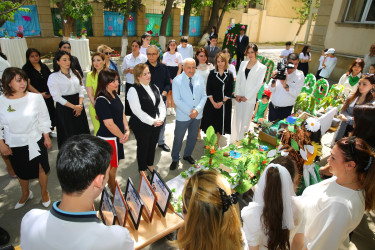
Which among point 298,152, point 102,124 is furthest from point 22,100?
point 298,152

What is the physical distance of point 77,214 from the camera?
1181 mm

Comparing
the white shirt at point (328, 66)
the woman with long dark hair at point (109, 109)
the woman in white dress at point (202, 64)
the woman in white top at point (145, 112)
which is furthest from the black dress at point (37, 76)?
the white shirt at point (328, 66)

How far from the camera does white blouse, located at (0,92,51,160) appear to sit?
8.99ft

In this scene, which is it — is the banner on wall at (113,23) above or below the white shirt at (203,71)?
above

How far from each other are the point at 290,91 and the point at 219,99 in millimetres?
1258

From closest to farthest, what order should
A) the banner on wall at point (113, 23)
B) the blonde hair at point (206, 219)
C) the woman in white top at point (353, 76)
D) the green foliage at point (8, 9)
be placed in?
the blonde hair at point (206, 219), the green foliage at point (8, 9), the woman in white top at point (353, 76), the banner on wall at point (113, 23)

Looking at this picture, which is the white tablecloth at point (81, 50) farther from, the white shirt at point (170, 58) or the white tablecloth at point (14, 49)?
the white shirt at point (170, 58)

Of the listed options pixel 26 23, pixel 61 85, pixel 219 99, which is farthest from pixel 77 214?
pixel 26 23

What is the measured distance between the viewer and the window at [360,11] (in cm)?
942

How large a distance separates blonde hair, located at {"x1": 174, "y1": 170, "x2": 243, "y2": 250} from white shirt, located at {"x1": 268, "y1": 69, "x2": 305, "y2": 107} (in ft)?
11.2

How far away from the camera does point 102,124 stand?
3100mm

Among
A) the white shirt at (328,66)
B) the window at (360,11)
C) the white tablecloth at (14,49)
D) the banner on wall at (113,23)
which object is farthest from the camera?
the banner on wall at (113,23)

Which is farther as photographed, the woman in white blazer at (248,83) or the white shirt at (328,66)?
the white shirt at (328,66)

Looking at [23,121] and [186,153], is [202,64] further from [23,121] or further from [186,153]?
[23,121]
